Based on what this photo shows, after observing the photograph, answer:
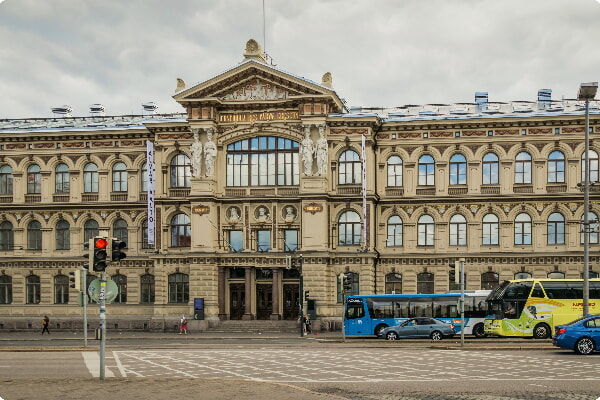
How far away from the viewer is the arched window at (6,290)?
2852 inches

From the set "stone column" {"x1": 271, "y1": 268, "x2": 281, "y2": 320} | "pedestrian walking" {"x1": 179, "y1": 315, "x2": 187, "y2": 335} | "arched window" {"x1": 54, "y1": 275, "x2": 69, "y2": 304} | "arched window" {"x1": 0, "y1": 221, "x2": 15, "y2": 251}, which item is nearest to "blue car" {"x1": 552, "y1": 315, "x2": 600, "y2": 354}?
"stone column" {"x1": 271, "y1": 268, "x2": 281, "y2": 320}

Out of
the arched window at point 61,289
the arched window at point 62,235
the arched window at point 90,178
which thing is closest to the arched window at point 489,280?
the arched window at point 90,178

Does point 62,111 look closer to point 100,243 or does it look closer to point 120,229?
point 120,229

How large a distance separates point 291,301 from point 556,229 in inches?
817

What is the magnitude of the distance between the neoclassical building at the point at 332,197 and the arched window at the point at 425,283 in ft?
0.25

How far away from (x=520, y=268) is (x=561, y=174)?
25.3 feet

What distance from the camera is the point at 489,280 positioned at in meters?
67.1

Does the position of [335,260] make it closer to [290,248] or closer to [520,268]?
[290,248]

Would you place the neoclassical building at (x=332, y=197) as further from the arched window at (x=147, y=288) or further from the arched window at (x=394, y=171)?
the arched window at (x=147, y=288)

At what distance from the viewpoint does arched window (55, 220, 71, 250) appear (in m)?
72.1

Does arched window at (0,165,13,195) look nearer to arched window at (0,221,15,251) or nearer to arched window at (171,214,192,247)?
arched window at (0,221,15,251)

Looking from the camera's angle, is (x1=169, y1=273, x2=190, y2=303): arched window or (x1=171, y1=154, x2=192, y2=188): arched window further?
(x1=171, y1=154, x2=192, y2=188): arched window

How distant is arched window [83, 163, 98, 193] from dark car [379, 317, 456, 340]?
1183 inches

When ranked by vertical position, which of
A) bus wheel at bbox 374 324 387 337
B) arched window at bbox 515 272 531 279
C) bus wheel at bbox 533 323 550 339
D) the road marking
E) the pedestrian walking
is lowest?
the pedestrian walking
